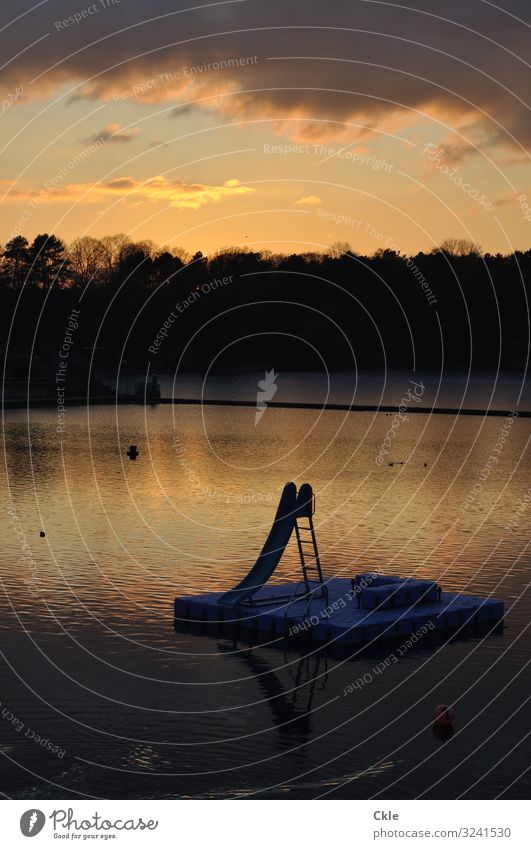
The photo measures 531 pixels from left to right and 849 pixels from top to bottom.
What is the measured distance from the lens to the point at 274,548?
159 feet

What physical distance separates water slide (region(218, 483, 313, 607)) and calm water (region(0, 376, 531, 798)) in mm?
2250

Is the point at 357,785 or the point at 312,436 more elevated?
the point at 312,436

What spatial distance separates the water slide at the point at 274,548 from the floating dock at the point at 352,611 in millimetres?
411

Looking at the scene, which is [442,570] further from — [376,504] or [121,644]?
[376,504]

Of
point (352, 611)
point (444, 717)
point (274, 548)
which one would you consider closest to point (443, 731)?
point (444, 717)

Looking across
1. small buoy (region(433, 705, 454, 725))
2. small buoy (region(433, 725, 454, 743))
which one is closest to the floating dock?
small buoy (region(433, 705, 454, 725))

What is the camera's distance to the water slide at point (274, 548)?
48.3m
